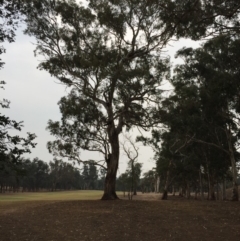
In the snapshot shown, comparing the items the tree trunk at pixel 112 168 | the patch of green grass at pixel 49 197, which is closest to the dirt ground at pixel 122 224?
the tree trunk at pixel 112 168

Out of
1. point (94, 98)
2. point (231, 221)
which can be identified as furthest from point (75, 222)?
point (94, 98)

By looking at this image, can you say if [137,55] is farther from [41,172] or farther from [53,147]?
[41,172]

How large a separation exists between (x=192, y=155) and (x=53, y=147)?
47.0 feet

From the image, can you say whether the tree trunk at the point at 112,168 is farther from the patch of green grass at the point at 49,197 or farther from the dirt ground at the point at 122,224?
the patch of green grass at the point at 49,197

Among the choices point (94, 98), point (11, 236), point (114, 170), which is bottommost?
point (11, 236)

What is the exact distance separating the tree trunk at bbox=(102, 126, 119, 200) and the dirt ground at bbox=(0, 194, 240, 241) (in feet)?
11.7

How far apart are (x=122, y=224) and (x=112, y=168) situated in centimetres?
813

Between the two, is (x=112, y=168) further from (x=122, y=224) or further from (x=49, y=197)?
(x=49, y=197)

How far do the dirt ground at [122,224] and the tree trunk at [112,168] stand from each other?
3562mm

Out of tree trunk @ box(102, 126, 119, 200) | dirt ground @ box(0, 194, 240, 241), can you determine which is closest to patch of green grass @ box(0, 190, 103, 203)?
tree trunk @ box(102, 126, 119, 200)

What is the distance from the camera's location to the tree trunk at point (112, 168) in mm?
19625

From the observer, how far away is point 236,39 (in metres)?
18.4

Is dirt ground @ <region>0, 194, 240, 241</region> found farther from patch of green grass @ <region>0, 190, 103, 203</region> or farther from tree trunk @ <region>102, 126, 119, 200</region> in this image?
patch of green grass @ <region>0, 190, 103, 203</region>

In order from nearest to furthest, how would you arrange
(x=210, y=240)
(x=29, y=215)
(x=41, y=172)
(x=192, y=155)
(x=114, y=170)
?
1. (x=210, y=240)
2. (x=29, y=215)
3. (x=114, y=170)
4. (x=192, y=155)
5. (x=41, y=172)
